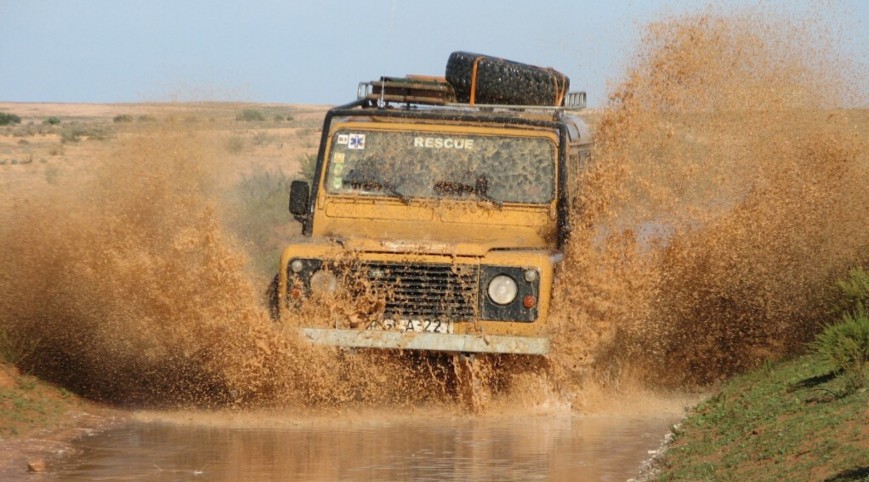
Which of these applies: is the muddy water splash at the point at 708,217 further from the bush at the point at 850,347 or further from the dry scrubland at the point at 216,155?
the dry scrubland at the point at 216,155

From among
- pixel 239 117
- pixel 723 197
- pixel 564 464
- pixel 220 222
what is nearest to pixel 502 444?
pixel 564 464

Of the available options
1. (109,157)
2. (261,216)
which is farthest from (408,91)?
(261,216)

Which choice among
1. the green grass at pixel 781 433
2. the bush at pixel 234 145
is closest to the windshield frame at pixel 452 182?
the green grass at pixel 781 433

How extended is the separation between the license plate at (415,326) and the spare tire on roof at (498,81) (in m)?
2.63

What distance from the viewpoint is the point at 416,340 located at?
8375 mm

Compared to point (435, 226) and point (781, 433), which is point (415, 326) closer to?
point (435, 226)

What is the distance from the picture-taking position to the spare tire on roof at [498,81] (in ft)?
34.3

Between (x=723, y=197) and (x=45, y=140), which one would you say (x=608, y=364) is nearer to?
(x=723, y=197)

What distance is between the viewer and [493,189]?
9.39 meters

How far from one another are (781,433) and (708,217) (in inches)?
165

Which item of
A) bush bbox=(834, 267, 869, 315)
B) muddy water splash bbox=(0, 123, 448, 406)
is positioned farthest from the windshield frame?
bush bbox=(834, 267, 869, 315)

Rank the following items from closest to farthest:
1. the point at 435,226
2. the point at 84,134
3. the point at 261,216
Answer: the point at 435,226, the point at 261,216, the point at 84,134

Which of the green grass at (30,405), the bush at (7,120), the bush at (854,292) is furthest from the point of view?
the bush at (7,120)

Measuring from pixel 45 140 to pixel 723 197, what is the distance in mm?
32030
